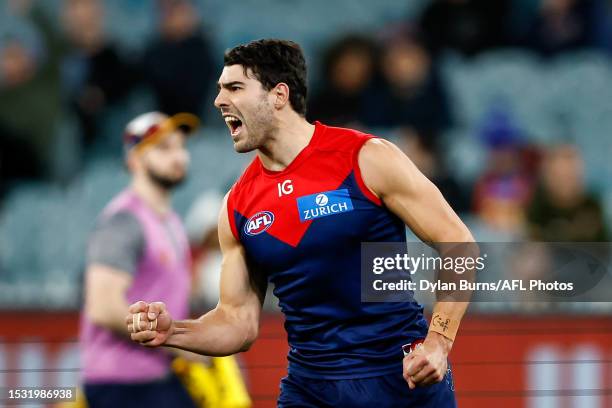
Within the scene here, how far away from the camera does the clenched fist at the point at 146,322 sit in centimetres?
405

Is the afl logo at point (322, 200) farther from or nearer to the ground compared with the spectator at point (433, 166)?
nearer to the ground

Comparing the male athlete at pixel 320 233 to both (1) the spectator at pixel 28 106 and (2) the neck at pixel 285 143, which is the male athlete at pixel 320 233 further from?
(1) the spectator at pixel 28 106

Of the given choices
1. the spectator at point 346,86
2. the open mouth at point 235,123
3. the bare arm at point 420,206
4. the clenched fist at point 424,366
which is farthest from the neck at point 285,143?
the spectator at point 346,86

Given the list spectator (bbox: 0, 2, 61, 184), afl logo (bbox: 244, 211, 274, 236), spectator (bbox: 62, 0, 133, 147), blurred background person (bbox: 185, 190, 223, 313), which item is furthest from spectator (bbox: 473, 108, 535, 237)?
afl logo (bbox: 244, 211, 274, 236)

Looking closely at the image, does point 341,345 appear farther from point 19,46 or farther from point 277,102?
point 19,46

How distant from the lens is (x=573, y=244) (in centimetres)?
884

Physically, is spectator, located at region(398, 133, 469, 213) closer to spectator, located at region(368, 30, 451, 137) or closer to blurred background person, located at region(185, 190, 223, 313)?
spectator, located at region(368, 30, 451, 137)

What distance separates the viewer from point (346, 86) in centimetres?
1085

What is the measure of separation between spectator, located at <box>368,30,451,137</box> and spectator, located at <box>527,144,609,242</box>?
3.93 feet

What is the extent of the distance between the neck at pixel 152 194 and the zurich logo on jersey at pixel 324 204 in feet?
6.42

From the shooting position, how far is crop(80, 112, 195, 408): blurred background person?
19.1 ft

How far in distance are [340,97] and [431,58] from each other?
1.02 meters

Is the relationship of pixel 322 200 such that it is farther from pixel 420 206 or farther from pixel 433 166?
pixel 433 166

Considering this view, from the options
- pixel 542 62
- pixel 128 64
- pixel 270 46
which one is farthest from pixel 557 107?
pixel 270 46
